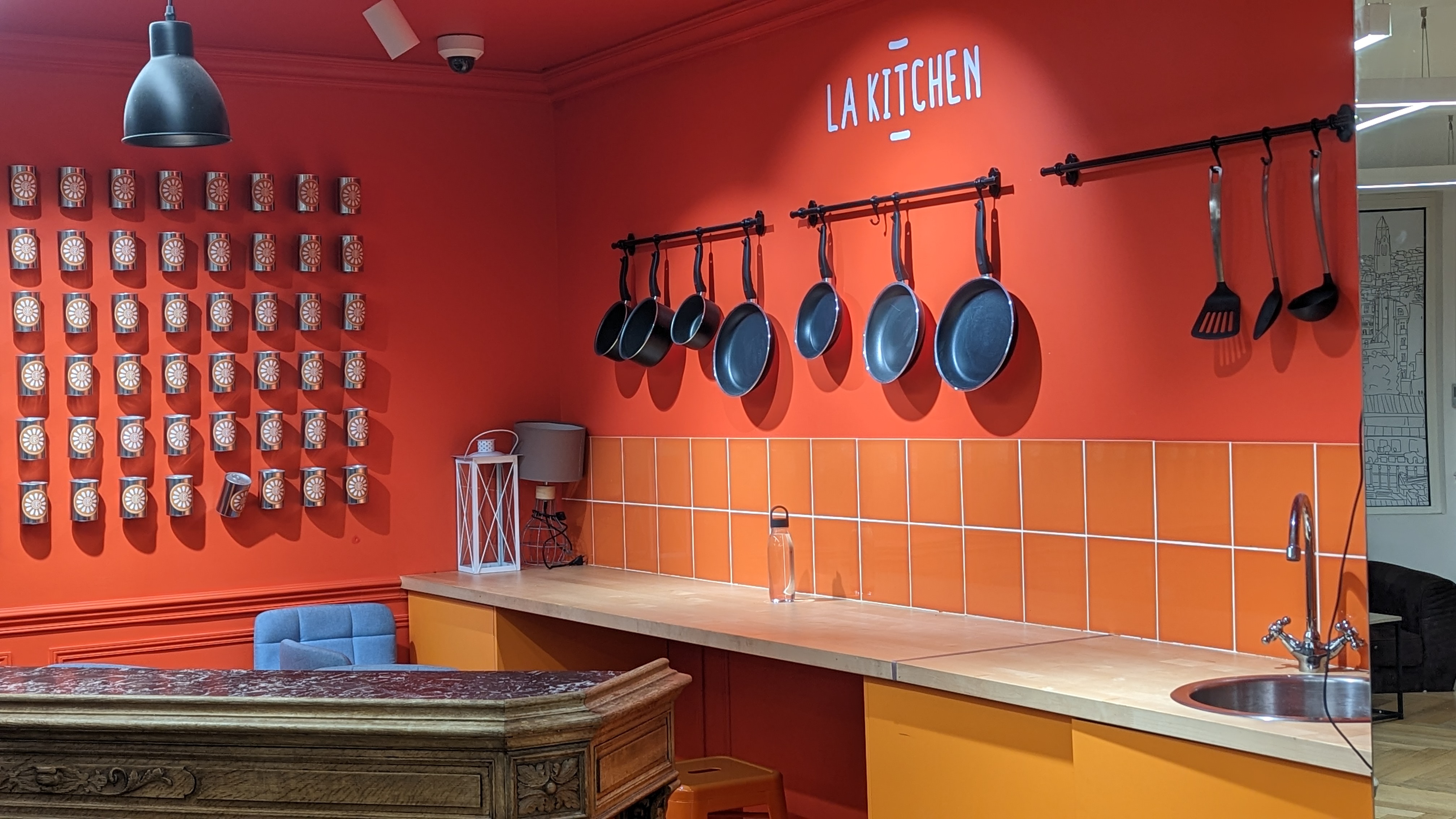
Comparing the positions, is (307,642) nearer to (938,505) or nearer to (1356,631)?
(938,505)

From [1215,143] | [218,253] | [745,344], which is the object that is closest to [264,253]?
[218,253]

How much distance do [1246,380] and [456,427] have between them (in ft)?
9.23

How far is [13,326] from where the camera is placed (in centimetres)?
408

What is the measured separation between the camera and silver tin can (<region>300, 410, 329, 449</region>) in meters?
4.48

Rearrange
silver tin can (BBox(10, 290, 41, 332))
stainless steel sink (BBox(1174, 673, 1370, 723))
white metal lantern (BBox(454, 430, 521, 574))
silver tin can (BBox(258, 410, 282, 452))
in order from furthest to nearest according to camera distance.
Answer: white metal lantern (BBox(454, 430, 521, 574)) < silver tin can (BBox(258, 410, 282, 452)) < silver tin can (BBox(10, 290, 41, 332)) < stainless steel sink (BBox(1174, 673, 1370, 723))

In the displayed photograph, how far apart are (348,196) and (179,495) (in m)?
1.09

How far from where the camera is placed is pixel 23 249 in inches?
161

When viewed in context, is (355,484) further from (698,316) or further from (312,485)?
(698,316)

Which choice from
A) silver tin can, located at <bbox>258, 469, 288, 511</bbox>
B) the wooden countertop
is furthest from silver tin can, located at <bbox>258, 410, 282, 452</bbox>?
the wooden countertop

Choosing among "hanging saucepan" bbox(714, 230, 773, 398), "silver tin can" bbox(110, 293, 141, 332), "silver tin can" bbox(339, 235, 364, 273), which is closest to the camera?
"hanging saucepan" bbox(714, 230, 773, 398)

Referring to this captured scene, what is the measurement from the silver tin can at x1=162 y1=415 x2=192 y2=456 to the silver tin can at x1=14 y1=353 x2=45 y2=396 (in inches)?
14.0

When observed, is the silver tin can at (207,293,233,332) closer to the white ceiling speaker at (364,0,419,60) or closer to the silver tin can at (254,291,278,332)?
the silver tin can at (254,291,278,332)

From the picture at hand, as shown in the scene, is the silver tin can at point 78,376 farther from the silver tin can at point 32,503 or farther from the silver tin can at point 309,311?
the silver tin can at point 309,311

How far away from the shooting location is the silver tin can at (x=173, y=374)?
4.25m
